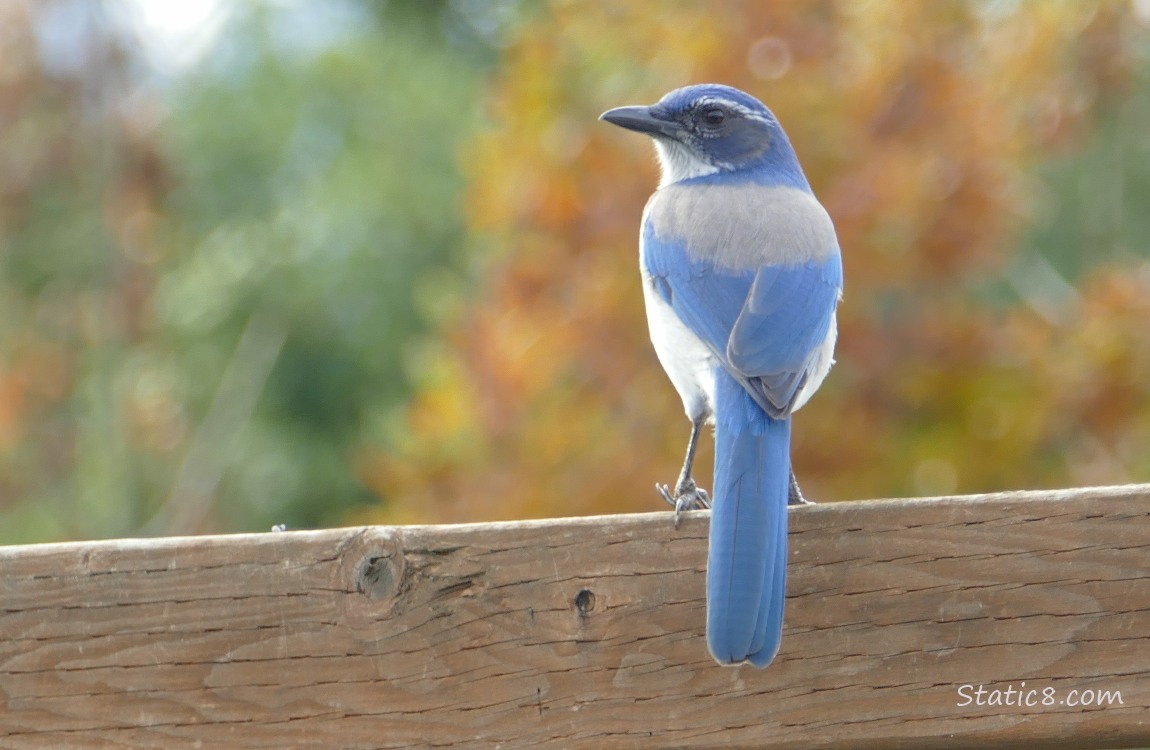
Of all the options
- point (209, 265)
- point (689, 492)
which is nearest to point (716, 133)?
point (689, 492)

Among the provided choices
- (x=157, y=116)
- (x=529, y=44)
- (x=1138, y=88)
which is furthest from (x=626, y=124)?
(x=1138, y=88)

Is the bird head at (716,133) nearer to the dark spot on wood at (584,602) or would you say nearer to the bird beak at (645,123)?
the bird beak at (645,123)

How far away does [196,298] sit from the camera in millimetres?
10375

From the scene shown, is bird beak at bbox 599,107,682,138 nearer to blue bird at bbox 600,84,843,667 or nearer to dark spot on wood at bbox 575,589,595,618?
blue bird at bbox 600,84,843,667

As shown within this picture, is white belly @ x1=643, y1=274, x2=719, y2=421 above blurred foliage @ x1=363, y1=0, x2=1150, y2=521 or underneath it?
underneath

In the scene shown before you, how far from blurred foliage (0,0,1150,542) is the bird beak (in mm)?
1009

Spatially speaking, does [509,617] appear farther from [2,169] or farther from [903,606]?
[2,169]

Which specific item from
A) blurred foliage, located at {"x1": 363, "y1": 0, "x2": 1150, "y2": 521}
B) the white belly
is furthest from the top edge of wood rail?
blurred foliage, located at {"x1": 363, "y1": 0, "x2": 1150, "y2": 521}

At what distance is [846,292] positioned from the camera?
5.77m

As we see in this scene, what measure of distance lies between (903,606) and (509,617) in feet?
2.24

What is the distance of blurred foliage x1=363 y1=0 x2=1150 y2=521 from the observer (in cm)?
561

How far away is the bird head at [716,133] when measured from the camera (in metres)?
4.64

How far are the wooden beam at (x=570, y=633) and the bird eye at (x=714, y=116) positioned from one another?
231 centimetres

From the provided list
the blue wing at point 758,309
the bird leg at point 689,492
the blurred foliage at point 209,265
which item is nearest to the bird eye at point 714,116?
the blue wing at point 758,309
